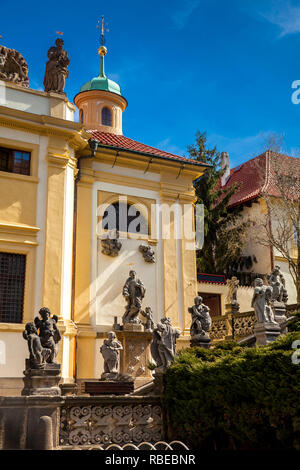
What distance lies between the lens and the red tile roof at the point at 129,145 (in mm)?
19906

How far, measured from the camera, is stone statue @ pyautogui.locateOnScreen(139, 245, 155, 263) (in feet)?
62.0

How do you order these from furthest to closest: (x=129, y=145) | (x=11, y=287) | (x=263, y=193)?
(x=263, y=193)
(x=129, y=145)
(x=11, y=287)

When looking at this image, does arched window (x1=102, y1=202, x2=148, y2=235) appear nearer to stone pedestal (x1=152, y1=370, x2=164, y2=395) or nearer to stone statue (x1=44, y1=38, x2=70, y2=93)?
stone statue (x1=44, y1=38, x2=70, y2=93)

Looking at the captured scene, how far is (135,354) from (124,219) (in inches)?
216

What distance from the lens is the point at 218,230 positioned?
1199 inches

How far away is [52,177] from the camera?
17.0m

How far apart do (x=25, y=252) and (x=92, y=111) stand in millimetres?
10177

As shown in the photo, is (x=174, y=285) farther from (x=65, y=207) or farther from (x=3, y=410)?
(x=3, y=410)

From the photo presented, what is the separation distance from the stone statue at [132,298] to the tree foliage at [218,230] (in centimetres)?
1306

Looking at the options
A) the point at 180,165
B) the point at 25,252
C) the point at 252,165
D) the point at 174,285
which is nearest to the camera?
the point at 25,252

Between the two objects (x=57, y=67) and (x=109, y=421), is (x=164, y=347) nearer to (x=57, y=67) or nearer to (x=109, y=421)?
(x=109, y=421)

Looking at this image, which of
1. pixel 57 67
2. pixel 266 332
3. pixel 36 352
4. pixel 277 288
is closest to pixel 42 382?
pixel 36 352

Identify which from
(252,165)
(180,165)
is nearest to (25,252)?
(180,165)
